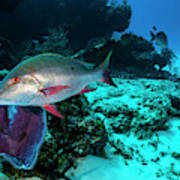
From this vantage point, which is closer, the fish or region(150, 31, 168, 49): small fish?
the fish

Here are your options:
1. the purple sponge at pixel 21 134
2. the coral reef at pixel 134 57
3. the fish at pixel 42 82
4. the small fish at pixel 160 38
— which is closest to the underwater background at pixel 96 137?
the purple sponge at pixel 21 134

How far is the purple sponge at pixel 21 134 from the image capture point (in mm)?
1310

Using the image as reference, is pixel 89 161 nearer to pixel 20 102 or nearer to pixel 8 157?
pixel 8 157

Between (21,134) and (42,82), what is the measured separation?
27.6 inches

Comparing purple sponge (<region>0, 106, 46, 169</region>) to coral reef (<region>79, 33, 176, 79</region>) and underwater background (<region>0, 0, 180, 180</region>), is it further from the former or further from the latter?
coral reef (<region>79, 33, 176, 79</region>)

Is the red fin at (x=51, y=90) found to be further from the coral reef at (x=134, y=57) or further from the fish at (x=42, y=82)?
the coral reef at (x=134, y=57)

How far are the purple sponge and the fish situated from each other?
433 mm

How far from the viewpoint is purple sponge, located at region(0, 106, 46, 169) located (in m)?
1.31

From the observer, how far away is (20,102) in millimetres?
983

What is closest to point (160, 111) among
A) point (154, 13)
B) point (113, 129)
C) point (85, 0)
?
point (113, 129)

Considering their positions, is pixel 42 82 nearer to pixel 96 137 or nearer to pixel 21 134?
pixel 21 134

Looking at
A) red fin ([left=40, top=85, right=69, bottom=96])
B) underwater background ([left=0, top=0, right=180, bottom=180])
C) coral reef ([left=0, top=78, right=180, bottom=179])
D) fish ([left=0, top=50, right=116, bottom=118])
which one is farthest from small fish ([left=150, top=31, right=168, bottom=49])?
red fin ([left=40, top=85, right=69, bottom=96])

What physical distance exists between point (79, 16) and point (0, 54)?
903 cm

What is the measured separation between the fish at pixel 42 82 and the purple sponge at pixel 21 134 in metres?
0.43
